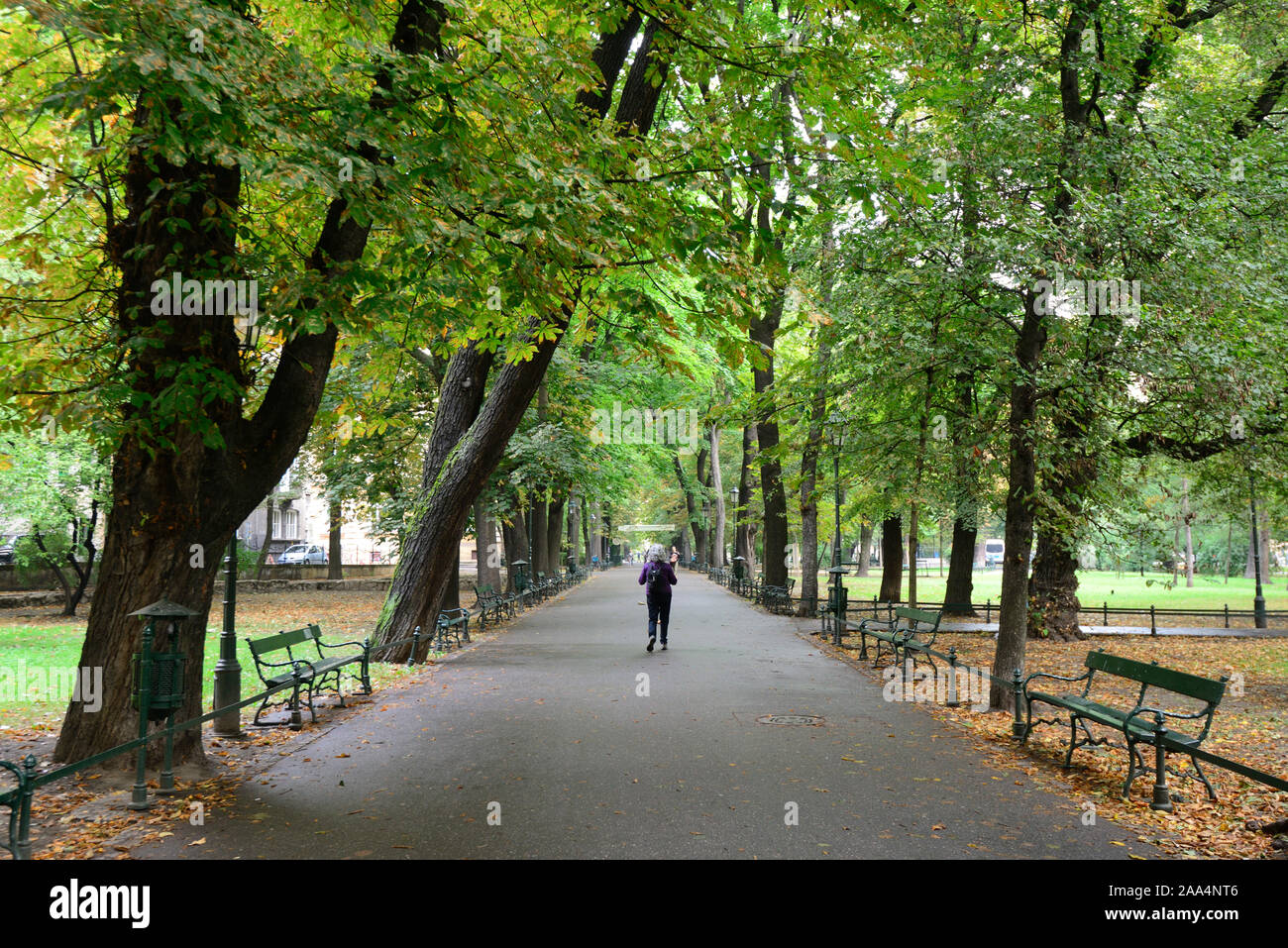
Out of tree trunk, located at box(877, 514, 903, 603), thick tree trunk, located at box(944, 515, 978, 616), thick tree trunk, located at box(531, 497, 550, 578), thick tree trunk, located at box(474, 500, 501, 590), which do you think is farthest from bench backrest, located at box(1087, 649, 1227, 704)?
thick tree trunk, located at box(531, 497, 550, 578)

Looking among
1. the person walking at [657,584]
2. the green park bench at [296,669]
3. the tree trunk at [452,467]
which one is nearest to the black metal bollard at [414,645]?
the tree trunk at [452,467]

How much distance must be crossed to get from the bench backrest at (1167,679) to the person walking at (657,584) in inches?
294

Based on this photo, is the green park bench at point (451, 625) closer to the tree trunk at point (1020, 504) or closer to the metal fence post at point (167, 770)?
the metal fence post at point (167, 770)

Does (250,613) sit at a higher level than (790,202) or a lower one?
lower

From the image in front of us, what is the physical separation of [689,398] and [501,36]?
28.3 ft

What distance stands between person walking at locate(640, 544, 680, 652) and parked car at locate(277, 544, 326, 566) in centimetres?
4384

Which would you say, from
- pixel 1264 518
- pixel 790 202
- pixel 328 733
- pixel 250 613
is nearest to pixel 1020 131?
pixel 790 202

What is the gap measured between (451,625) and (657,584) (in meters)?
3.97

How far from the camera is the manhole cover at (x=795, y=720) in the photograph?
9.19 m

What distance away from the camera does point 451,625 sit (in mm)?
15773

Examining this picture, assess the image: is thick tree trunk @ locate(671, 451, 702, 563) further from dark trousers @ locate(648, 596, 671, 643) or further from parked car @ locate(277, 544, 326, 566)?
dark trousers @ locate(648, 596, 671, 643)

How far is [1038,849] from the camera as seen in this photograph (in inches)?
209
